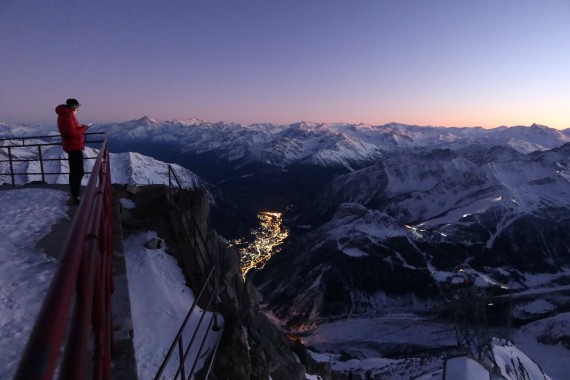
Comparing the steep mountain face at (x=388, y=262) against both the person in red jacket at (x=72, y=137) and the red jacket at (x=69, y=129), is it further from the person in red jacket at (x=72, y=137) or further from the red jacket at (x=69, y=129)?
the red jacket at (x=69, y=129)

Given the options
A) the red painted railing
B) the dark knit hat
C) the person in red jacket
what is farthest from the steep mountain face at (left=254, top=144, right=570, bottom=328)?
the red painted railing

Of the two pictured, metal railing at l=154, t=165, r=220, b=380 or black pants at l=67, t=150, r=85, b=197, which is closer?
metal railing at l=154, t=165, r=220, b=380

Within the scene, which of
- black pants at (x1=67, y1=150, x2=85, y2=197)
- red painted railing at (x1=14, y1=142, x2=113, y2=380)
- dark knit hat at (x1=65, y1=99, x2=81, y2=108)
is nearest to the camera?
red painted railing at (x1=14, y1=142, x2=113, y2=380)

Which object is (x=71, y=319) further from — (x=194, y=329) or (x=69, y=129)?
(x=194, y=329)

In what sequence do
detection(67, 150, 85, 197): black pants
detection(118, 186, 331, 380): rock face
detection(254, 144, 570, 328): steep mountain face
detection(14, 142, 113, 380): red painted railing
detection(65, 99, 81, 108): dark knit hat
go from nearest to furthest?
1. detection(14, 142, 113, 380): red painted railing
2. detection(65, 99, 81, 108): dark knit hat
3. detection(67, 150, 85, 197): black pants
4. detection(118, 186, 331, 380): rock face
5. detection(254, 144, 570, 328): steep mountain face

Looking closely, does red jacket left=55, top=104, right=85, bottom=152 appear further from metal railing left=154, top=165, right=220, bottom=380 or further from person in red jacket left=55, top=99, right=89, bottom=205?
metal railing left=154, top=165, right=220, bottom=380

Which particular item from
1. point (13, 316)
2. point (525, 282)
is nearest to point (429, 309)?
point (525, 282)

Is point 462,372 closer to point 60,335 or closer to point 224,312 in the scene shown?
point 224,312

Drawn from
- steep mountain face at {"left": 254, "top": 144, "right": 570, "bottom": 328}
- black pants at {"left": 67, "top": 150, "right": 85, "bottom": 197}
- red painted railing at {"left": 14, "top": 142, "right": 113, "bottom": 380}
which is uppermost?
red painted railing at {"left": 14, "top": 142, "right": 113, "bottom": 380}
